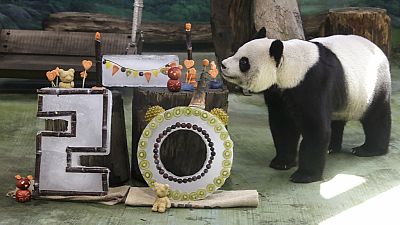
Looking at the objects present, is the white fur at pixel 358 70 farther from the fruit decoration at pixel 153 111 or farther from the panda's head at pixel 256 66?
the fruit decoration at pixel 153 111

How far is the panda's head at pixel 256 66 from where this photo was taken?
4.23 metres

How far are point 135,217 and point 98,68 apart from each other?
90cm

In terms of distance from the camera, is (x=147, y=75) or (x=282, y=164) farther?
(x=282, y=164)

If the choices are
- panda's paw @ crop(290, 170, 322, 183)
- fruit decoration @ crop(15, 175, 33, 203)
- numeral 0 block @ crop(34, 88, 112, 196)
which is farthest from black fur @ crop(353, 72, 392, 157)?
fruit decoration @ crop(15, 175, 33, 203)

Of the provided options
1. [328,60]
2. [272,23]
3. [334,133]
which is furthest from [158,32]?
[328,60]

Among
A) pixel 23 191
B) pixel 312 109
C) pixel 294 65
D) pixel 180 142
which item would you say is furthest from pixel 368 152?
pixel 23 191

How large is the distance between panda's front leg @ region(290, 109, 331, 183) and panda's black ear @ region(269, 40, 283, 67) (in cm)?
37

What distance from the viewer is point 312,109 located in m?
4.21

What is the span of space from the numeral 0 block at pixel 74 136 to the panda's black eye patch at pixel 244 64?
0.83m

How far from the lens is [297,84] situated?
4211mm

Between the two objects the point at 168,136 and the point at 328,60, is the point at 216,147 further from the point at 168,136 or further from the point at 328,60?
the point at 328,60

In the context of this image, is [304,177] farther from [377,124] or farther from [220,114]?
[377,124]

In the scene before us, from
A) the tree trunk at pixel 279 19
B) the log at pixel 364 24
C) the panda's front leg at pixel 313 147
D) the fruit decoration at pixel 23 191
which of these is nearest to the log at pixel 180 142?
the panda's front leg at pixel 313 147

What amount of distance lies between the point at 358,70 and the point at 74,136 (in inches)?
70.9
